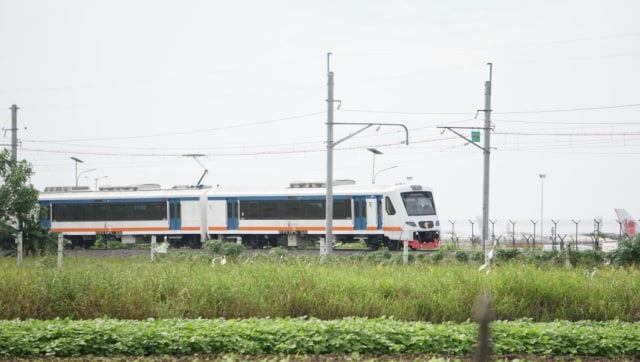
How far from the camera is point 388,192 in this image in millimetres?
36906

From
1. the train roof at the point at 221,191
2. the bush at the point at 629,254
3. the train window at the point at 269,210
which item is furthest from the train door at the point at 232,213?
the bush at the point at 629,254

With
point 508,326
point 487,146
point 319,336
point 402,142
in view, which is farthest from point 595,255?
point 319,336

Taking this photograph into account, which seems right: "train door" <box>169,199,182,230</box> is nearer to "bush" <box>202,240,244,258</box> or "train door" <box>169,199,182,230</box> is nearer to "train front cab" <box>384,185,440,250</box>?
"bush" <box>202,240,244,258</box>

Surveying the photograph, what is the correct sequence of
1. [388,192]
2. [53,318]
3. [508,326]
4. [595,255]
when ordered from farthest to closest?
[388,192]
[595,255]
[53,318]
[508,326]

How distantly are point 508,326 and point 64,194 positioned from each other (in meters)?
35.6

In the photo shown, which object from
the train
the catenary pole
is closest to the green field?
the catenary pole

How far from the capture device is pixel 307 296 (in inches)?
601

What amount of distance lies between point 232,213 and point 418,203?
9683mm

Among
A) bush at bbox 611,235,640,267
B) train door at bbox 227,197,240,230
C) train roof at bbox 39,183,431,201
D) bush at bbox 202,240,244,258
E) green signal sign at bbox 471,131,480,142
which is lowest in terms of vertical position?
bush at bbox 202,240,244,258

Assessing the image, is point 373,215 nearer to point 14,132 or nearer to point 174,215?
point 174,215

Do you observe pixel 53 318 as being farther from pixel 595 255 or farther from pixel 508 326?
pixel 595 255

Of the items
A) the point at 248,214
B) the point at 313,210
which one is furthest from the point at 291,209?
the point at 248,214

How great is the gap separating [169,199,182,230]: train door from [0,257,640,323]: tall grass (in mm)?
25454

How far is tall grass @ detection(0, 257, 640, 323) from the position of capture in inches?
591
